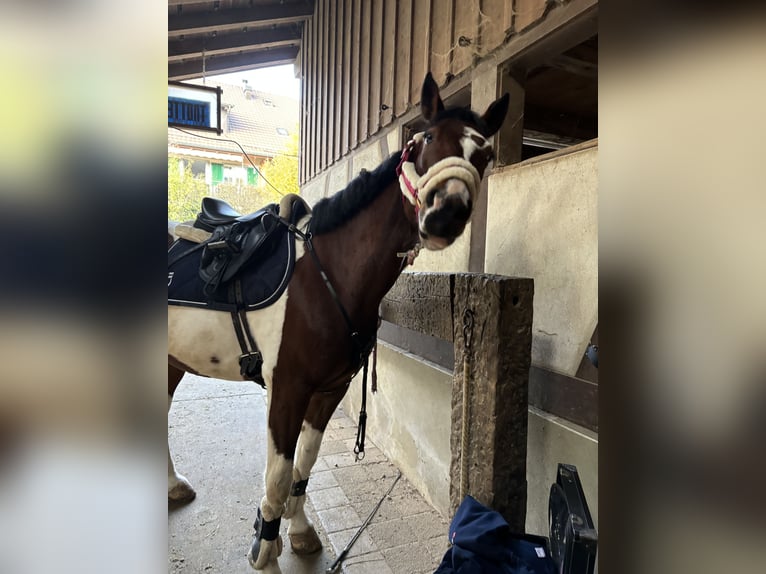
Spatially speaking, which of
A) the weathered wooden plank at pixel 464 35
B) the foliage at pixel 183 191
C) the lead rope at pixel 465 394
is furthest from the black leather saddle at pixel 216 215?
the foliage at pixel 183 191

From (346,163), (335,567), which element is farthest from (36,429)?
(346,163)

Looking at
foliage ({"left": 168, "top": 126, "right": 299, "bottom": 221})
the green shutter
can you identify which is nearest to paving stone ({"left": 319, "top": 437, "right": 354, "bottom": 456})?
foliage ({"left": 168, "top": 126, "right": 299, "bottom": 221})

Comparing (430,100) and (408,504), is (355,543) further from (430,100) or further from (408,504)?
(430,100)

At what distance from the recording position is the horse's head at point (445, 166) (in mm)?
1254

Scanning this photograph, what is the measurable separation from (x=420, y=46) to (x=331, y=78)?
215cm

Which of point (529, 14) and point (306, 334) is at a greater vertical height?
point (529, 14)

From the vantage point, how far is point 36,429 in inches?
10.6

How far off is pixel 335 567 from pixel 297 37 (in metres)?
6.34

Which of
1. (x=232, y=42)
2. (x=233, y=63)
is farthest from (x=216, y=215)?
(x=233, y=63)

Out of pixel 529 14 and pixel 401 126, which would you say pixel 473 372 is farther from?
pixel 401 126

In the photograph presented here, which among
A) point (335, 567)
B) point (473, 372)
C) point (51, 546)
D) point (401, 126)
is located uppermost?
point (401, 126)

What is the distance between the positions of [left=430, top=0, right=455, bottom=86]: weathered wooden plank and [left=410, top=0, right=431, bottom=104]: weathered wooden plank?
4 centimetres

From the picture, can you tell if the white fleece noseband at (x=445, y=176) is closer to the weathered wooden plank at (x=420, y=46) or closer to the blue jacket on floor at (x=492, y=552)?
the blue jacket on floor at (x=492, y=552)

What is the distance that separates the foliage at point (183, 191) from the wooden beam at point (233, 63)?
215 inches
